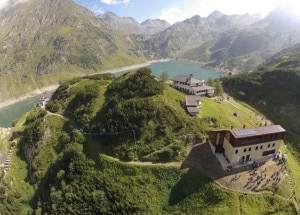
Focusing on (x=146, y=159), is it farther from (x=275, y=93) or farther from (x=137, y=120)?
(x=275, y=93)

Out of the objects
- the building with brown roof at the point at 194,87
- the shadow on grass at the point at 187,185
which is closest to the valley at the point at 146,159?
the shadow on grass at the point at 187,185

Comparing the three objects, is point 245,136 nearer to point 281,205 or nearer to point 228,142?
point 228,142

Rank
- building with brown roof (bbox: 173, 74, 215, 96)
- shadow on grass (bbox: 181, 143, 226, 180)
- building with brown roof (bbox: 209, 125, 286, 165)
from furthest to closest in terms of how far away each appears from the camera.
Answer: building with brown roof (bbox: 173, 74, 215, 96) → shadow on grass (bbox: 181, 143, 226, 180) → building with brown roof (bbox: 209, 125, 286, 165)

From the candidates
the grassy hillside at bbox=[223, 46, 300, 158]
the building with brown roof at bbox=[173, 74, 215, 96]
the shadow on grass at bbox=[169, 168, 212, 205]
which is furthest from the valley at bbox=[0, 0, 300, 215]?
the building with brown roof at bbox=[173, 74, 215, 96]

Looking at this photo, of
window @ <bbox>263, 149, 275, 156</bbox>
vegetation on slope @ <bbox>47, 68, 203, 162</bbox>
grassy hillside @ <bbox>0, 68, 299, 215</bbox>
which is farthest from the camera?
vegetation on slope @ <bbox>47, 68, 203, 162</bbox>

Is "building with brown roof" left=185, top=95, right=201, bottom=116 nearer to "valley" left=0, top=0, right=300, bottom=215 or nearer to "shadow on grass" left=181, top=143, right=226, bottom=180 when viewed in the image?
"valley" left=0, top=0, right=300, bottom=215

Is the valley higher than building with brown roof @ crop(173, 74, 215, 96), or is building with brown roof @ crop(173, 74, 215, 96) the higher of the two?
building with brown roof @ crop(173, 74, 215, 96)

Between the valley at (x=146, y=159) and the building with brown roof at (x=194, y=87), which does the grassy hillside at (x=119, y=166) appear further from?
the building with brown roof at (x=194, y=87)

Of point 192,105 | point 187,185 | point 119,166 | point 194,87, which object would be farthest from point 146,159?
point 194,87

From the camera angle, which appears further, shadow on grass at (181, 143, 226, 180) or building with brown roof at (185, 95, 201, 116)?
building with brown roof at (185, 95, 201, 116)
